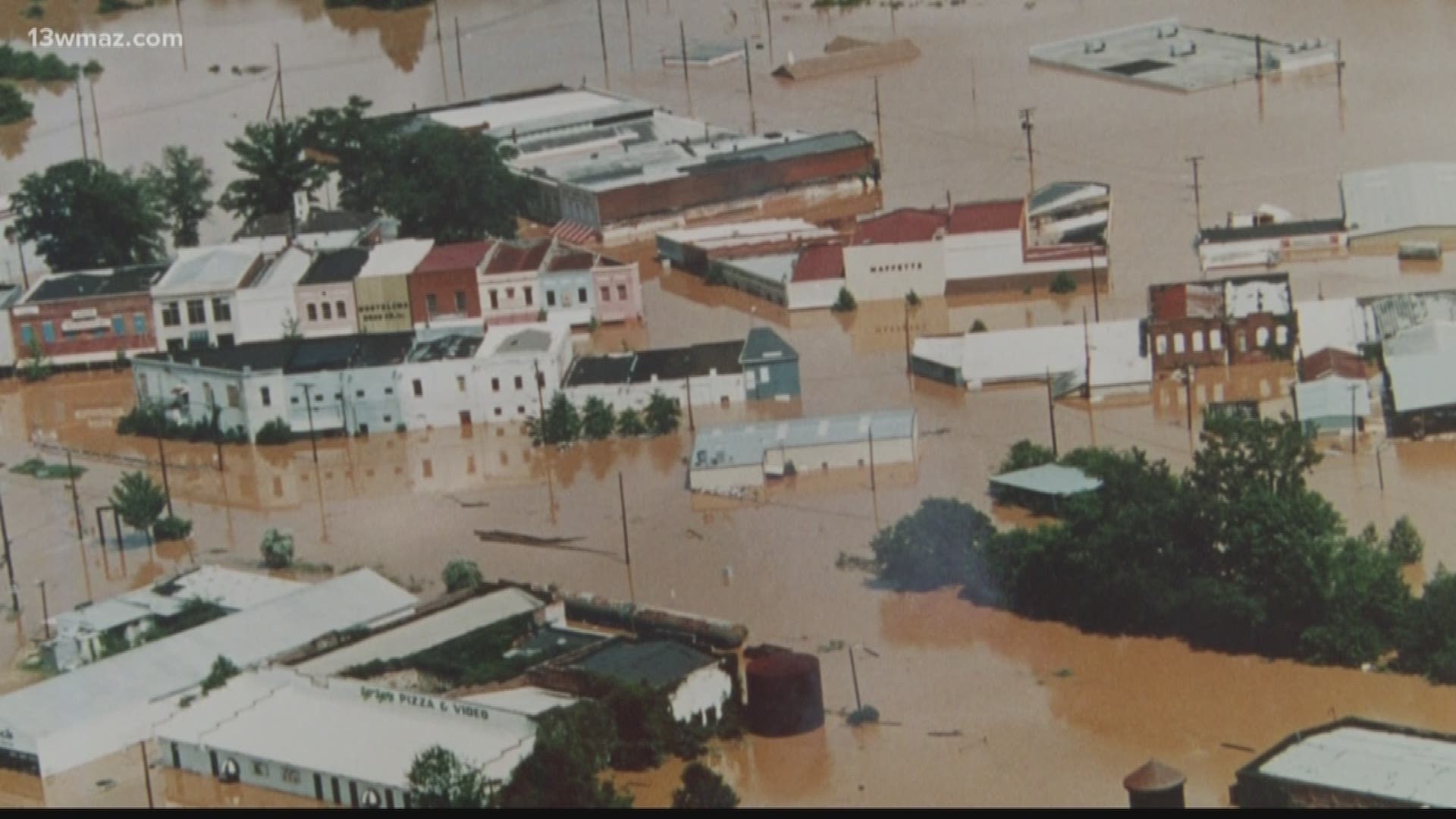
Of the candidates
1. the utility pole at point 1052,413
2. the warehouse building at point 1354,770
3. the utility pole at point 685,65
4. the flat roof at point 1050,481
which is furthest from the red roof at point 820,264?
the warehouse building at point 1354,770

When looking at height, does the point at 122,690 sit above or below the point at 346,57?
below

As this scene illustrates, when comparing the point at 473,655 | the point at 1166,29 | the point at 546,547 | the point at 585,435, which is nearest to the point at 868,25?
the point at 1166,29

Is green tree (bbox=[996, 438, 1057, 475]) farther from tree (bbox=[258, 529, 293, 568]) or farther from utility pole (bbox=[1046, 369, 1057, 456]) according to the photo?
tree (bbox=[258, 529, 293, 568])

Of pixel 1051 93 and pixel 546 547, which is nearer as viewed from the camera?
pixel 546 547

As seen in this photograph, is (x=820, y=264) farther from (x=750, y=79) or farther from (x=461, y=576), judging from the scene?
(x=750, y=79)

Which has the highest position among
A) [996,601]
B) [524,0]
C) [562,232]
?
[524,0]

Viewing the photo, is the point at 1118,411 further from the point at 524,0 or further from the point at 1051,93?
the point at 524,0

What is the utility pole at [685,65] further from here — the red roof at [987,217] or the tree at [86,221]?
the red roof at [987,217]
